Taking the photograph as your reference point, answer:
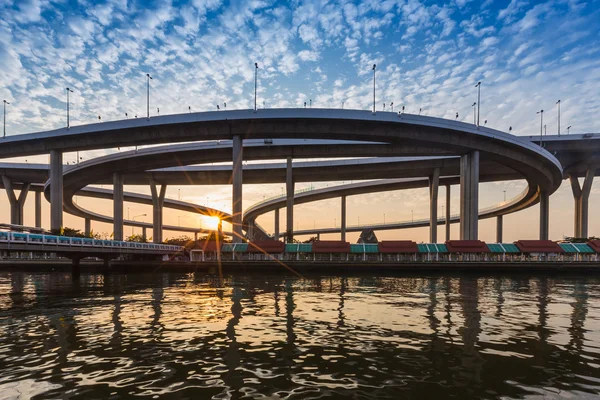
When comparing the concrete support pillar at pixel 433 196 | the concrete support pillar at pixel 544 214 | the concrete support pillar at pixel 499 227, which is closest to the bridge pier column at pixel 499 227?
the concrete support pillar at pixel 499 227

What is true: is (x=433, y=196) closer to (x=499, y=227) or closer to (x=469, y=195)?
(x=469, y=195)

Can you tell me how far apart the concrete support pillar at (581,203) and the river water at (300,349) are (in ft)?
268

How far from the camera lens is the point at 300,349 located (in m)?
14.2

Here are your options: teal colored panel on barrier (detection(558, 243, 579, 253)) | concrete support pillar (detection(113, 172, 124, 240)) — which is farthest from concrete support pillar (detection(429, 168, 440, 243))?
concrete support pillar (detection(113, 172, 124, 240))

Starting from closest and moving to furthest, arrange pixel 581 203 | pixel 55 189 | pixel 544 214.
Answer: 1. pixel 55 189
2. pixel 581 203
3. pixel 544 214

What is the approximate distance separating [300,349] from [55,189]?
71658 mm

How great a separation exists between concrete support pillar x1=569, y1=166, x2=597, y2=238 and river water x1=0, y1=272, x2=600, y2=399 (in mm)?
81540

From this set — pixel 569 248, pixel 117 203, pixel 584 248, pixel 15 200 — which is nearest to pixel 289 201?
pixel 117 203

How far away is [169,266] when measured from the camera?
6109 centimetres

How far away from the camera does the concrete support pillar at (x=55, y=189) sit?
224 feet

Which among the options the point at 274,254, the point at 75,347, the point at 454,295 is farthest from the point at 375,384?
the point at 274,254

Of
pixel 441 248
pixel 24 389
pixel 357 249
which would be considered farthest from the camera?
pixel 357 249

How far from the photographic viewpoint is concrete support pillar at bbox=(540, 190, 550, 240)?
97.9m

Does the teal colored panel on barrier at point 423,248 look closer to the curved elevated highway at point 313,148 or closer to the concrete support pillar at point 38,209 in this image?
the curved elevated highway at point 313,148
